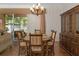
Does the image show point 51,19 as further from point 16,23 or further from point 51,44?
point 51,44

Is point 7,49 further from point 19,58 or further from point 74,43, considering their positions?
point 19,58

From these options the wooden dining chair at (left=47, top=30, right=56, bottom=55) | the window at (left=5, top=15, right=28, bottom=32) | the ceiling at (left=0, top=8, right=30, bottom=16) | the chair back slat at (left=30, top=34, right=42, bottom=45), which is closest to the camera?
the chair back slat at (left=30, top=34, right=42, bottom=45)

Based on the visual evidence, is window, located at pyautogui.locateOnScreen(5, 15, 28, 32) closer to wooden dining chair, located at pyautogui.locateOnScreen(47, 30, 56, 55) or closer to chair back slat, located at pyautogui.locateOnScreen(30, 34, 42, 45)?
wooden dining chair, located at pyautogui.locateOnScreen(47, 30, 56, 55)

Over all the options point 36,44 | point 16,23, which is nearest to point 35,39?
point 36,44

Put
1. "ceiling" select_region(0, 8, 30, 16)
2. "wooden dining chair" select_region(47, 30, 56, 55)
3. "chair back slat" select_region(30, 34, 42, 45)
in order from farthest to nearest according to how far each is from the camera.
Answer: "ceiling" select_region(0, 8, 30, 16)
"wooden dining chair" select_region(47, 30, 56, 55)
"chair back slat" select_region(30, 34, 42, 45)

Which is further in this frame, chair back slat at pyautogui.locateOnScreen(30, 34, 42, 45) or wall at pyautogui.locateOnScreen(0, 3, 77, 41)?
wall at pyautogui.locateOnScreen(0, 3, 77, 41)

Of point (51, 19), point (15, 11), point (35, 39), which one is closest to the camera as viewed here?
point (35, 39)

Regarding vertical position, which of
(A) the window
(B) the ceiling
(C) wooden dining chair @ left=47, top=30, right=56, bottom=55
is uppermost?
(B) the ceiling

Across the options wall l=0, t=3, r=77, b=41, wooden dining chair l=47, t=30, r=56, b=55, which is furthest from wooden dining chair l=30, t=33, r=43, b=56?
wall l=0, t=3, r=77, b=41

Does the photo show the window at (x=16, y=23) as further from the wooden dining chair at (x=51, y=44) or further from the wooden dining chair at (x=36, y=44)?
the wooden dining chair at (x=36, y=44)

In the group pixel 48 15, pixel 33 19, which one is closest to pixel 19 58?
pixel 33 19

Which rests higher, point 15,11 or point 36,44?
point 15,11

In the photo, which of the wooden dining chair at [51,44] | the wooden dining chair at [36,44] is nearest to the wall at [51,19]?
the wooden dining chair at [51,44]

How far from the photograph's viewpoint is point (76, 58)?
1.15 meters
